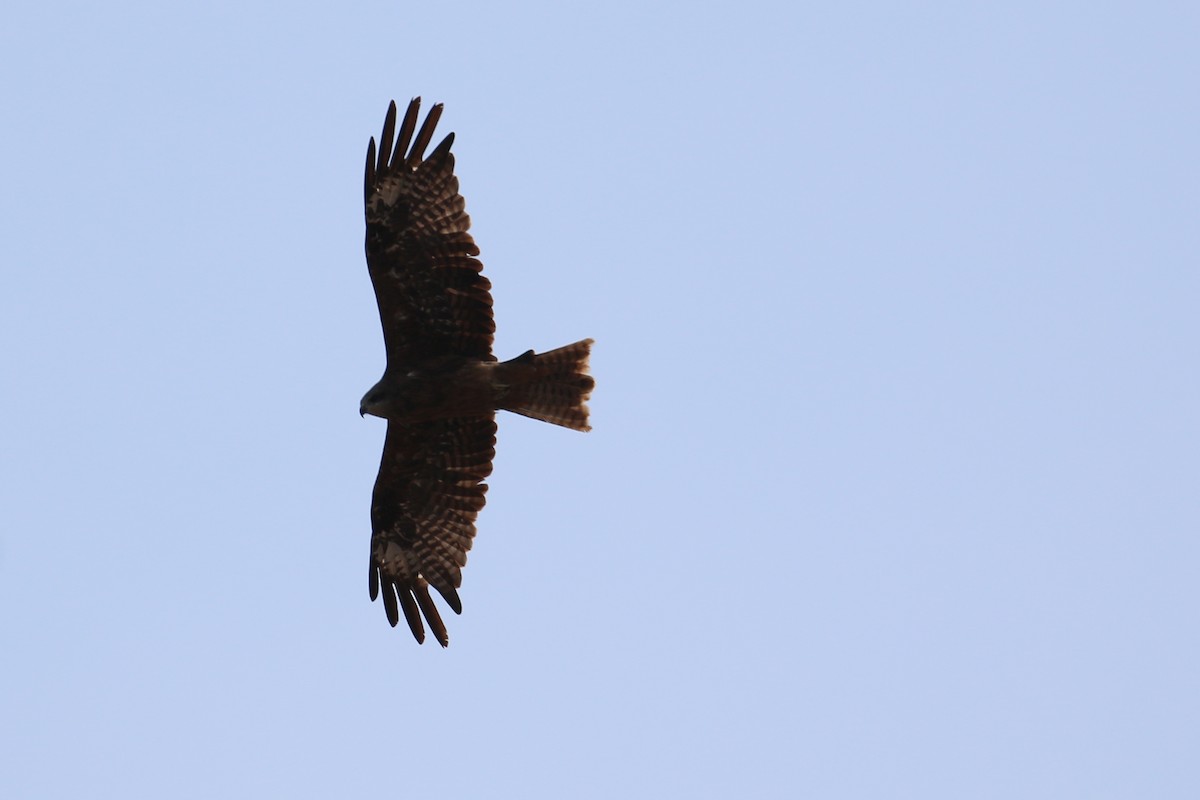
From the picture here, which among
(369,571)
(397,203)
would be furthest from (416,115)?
(369,571)

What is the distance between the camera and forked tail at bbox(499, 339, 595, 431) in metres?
13.6

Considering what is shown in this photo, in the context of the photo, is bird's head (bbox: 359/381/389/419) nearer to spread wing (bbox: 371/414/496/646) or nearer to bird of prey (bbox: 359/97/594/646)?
bird of prey (bbox: 359/97/594/646)

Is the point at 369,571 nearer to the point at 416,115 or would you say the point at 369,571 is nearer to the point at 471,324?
the point at 471,324

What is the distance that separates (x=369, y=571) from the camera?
568 inches

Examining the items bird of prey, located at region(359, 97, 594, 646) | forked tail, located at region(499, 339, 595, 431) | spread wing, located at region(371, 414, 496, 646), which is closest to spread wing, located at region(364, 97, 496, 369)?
bird of prey, located at region(359, 97, 594, 646)

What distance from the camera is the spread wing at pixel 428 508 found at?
14.1 meters

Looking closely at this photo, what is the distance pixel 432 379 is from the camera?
44.3ft

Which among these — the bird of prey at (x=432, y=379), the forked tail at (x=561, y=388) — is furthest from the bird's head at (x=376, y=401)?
the forked tail at (x=561, y=388)

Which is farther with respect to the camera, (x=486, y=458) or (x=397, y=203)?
(x=486, y=458)

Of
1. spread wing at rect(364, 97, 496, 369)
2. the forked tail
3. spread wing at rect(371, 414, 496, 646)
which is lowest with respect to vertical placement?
spread wing at rect(371, 414, 496, 646)

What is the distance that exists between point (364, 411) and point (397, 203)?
1558 mm

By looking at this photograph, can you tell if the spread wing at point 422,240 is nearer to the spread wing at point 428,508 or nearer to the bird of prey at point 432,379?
the bird of prey at point 432,379

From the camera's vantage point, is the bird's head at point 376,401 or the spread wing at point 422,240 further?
the bird's head at point 376,401

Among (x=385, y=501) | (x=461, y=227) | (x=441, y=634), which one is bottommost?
(x=441, y=634)
